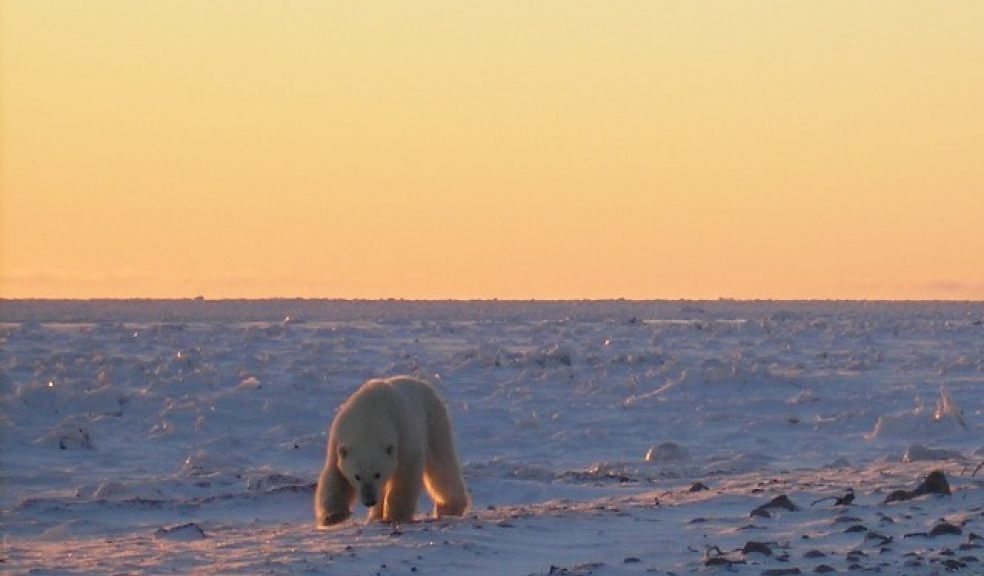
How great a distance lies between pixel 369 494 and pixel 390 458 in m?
0.20

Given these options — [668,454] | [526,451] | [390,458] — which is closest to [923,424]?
[668,454]

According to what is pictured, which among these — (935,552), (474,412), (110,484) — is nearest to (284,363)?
(474,412)

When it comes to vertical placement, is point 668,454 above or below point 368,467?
below

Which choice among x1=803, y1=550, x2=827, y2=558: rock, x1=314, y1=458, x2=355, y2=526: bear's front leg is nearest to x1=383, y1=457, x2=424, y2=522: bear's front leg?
x1=314, y1=458, x2=355, y2=526: bear's front leg

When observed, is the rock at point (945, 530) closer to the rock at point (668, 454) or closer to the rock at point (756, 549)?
the rock at point (756, 549)

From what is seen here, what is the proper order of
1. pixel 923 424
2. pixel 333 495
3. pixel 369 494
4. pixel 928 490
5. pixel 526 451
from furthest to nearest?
pixel 923 424 → pixel 526 451 → pixel 333 495 → pixel 369 494 → pixel 928 490

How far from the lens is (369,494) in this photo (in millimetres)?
7555

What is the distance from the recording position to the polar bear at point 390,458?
760 centimetres

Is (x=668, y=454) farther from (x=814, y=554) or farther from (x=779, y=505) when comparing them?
(x=814, y=554)

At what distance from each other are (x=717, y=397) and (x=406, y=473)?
8.18 meters

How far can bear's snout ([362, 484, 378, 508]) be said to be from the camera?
7551 mm

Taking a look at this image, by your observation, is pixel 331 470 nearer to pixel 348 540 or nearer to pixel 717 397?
pixel 348 540

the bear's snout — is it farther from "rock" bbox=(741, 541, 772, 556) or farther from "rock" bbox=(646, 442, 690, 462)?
"rock" bbox=(646, 442, 690, 462)

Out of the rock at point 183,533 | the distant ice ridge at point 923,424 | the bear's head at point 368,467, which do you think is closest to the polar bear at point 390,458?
the bear's head at point 368,467
